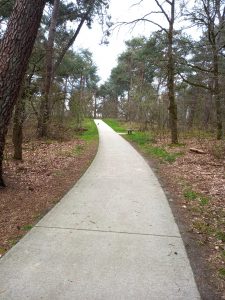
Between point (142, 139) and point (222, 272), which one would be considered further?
point (142, 139)

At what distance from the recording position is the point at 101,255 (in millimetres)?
4199

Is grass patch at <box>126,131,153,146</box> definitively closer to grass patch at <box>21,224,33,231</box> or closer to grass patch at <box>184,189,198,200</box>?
grass patch at <box>184,189,198,200</box>

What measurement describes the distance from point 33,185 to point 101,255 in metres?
3.96

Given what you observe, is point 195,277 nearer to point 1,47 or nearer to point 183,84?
point 1,47

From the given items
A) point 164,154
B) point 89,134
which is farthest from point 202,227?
point 89,134

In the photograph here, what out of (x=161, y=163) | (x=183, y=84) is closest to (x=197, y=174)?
(x=161, y=163)

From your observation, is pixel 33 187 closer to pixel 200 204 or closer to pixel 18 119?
pixel 18 119

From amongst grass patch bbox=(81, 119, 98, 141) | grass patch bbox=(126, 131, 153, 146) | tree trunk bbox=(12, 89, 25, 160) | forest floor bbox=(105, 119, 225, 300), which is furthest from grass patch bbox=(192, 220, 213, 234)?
grass patch bbox=(81, 119, 98, 141)

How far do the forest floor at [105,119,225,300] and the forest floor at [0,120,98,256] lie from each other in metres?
2.50

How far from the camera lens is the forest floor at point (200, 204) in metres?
3.94

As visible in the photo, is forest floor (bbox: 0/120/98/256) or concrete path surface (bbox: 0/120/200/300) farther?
forest floor (bbox: 0/120/98/256)

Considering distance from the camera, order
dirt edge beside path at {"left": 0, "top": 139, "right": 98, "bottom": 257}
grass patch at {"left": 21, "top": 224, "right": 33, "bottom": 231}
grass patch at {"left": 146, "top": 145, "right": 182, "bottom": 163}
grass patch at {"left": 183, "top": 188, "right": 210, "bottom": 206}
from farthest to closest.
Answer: grass patch at {"left": 146, "top": 145, "right": 182, "bottom": 163} → grass patch at {"left": 183, "top": 188, "right": 210, "bottom": 206} → dirt edge beside path at {"left": 0, "top": 139, "right": 98, "bottom": 257} → grass patch at {"left": 21, "top": 224, "right": 33, "bottom": 231}

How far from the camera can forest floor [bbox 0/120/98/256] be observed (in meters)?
5.27

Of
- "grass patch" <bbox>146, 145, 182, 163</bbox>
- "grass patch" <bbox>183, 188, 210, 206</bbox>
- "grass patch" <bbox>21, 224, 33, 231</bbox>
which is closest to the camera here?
"grass patch" <bbox>21, 224, 33, 231</bbox>
